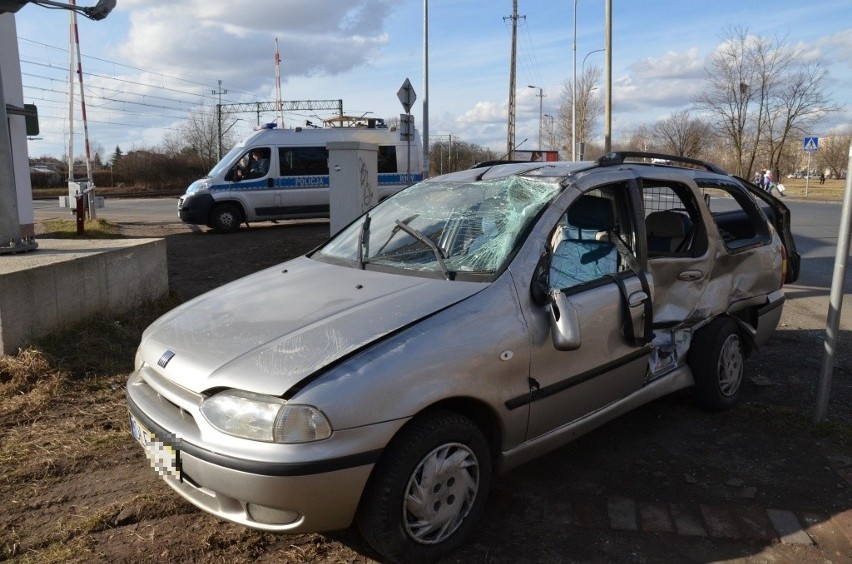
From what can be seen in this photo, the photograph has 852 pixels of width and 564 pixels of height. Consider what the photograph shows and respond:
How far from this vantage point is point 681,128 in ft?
148

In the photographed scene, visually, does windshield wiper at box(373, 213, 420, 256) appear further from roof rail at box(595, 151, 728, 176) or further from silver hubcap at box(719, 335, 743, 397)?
silver hubcap at box(719, 335, 743, 397)

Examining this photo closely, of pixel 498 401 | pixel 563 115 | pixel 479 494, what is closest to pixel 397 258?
pixel 498 401

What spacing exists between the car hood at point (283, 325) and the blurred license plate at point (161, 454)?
27 cm

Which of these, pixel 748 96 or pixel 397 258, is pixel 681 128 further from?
pixel 397 258

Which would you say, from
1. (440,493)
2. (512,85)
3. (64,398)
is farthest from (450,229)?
(512,85)

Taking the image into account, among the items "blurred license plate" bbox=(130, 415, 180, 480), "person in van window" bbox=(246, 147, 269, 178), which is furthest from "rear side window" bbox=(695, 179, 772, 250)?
"person in van window" bbox=(246, 147, 269, 178)

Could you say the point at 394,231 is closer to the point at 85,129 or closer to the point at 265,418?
the point at 265,418

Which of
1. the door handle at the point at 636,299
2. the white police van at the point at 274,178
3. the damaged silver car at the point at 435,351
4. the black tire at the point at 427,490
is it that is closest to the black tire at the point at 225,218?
the white police van at the point at 274,178

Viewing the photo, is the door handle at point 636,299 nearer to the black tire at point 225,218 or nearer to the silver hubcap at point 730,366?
the silver hubcap at point 730,366

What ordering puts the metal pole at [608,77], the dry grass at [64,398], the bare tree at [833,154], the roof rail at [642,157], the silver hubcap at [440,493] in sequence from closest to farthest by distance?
the silver hubcap at [440,493], the dry grass at [64,398], the roof rail at [642,157], the metal pole at [608,77], the bare tree at [833,154]

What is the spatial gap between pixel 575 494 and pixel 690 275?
1685 mm

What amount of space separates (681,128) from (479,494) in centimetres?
4704

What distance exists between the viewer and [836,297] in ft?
13.2

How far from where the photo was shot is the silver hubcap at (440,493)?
268cm
